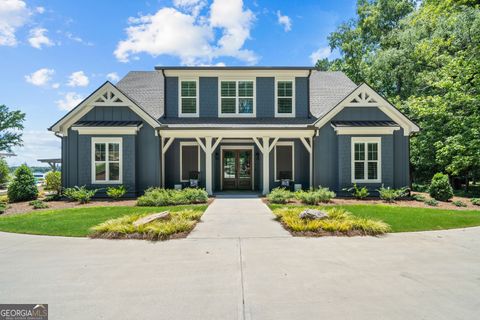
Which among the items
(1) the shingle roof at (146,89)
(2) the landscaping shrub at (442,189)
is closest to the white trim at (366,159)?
(2) the landscaping shrub at (442,189)

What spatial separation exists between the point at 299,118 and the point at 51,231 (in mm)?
11679

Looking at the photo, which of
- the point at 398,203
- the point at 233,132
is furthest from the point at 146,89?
the point at 398,203

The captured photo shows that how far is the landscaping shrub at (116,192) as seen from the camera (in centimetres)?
1112

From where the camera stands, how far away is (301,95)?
13.6 m

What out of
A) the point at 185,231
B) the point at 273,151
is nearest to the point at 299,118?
the point at 273,151

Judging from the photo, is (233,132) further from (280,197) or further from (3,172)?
(3,172)

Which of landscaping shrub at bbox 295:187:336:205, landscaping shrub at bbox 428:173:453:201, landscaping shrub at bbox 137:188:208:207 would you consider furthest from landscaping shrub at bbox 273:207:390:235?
landscaping shrub at bbox 428:173:453:201

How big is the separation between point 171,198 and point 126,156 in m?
3.33

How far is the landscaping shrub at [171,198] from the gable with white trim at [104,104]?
3507 mm

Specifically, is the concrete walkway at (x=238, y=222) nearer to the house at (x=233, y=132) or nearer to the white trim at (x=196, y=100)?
the house at (x=233, y=132)

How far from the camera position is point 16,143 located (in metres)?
34.2

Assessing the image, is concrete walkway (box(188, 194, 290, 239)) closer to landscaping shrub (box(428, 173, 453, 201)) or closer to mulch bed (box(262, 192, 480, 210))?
mulch bed (box(262, 192, 480, 210))

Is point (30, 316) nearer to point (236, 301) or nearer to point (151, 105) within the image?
point (236, 301)

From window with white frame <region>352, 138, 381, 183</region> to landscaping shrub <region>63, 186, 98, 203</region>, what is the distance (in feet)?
40.6
